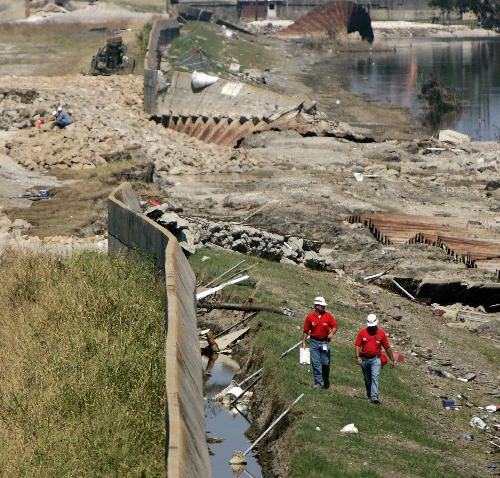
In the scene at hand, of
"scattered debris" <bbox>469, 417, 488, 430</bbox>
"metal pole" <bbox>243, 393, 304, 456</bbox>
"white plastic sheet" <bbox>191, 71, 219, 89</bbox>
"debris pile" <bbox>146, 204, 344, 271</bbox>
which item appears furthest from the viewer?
"white plastic sheet" <bbox>191, 71, 219, 89</bbox>

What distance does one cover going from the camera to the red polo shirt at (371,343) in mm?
16453

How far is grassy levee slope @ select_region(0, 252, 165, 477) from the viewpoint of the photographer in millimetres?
13227

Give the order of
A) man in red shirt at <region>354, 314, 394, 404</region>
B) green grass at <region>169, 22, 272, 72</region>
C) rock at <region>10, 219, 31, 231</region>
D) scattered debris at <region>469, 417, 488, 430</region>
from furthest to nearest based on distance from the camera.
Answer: green grass at <region>169, 22, 272, 72</region> < rock at <region>10, 219, 31, 231</region> < scattered debris at <region>469, 417, 488, 430</region> < man in red shirt at <region>354, 314, 394, 404</region>

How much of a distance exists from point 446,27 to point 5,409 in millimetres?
135559

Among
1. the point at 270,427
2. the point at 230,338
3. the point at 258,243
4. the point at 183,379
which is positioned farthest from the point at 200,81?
the point at 183,379

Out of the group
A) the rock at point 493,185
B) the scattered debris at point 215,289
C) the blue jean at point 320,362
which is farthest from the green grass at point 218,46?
the blue jean at point 320,362

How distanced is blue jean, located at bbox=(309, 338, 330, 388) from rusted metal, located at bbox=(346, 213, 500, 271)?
10.9m

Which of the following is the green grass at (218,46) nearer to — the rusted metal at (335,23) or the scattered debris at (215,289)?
the rusted metal at (335,23)

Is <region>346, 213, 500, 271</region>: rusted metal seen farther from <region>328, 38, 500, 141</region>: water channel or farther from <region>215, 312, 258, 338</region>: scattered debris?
<region>328, 38, 500, 141</region>: water channel

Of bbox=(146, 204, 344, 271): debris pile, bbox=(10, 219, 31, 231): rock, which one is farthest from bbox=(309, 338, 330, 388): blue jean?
bbox=(10, 219, 31, 231): rock

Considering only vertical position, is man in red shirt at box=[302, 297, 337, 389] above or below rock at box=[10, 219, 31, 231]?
above

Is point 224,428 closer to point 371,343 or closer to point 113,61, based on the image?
point 371,343

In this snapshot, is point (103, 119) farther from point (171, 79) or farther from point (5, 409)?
point (5, 409)

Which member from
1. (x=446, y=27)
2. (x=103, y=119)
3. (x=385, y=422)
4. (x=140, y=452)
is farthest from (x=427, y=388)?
(x=446, y=27)
